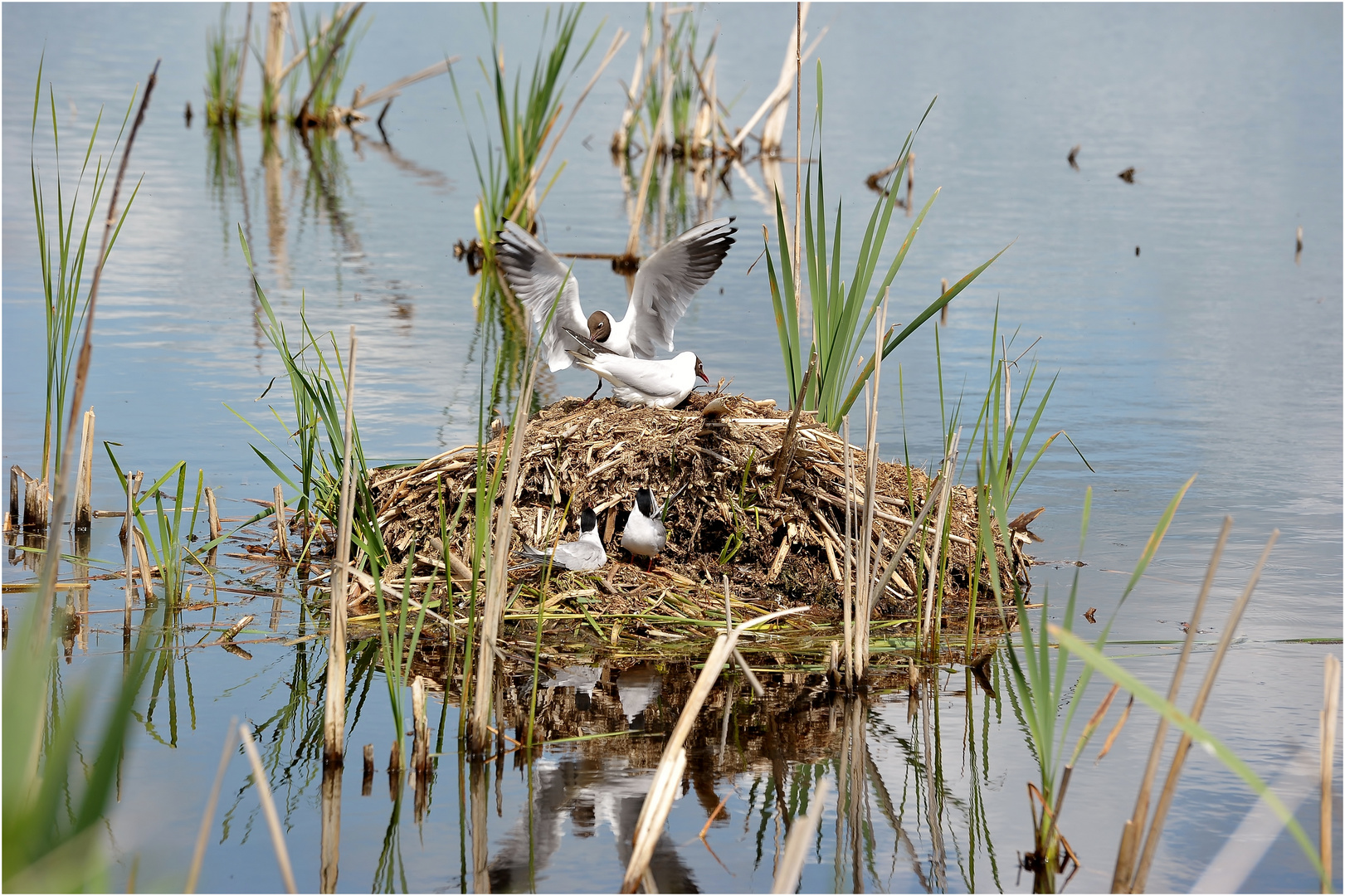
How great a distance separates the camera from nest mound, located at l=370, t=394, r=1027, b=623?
21.3 feet

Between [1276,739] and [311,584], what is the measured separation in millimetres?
4252

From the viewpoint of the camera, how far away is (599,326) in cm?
758

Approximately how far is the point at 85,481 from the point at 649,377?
292 centimetres

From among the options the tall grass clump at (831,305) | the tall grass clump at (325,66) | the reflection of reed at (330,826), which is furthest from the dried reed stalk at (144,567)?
the tall grass clump at (325,66)

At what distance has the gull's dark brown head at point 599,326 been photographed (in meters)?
7.58

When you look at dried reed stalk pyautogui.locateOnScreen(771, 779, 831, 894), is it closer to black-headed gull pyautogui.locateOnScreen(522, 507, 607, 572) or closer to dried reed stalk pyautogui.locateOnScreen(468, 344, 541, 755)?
dried reed stalk pyautogui.locateOnScreen(468, 344, 541, 755)

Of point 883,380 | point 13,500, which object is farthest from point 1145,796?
point 883,380

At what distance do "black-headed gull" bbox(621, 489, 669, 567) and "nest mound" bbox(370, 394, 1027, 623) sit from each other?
12cm

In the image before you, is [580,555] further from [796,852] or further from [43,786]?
[43,786]

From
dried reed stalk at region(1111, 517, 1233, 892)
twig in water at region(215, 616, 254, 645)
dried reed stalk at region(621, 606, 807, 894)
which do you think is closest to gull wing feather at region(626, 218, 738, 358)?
twig in water at region(215, 616, 254, 645)

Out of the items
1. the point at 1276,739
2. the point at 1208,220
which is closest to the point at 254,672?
the point at 1276,739

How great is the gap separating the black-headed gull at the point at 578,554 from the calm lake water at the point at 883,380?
0.70 m

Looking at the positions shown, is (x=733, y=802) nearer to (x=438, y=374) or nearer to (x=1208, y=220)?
(x=438, y=374)

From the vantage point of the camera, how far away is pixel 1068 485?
8.61 metres
